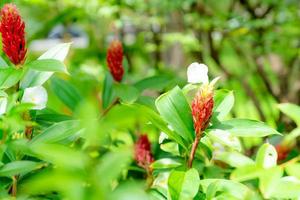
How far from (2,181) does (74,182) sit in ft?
2.01

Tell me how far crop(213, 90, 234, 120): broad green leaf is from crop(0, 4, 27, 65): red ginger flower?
44 cm

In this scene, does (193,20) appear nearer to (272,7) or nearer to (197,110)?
(272,7)

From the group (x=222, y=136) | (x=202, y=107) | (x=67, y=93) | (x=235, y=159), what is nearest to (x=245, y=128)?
(x=222, y=136)

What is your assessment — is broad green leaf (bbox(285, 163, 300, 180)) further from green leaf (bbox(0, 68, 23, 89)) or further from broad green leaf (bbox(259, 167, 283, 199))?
green leaf (bbox(0, 68, 23, 89))

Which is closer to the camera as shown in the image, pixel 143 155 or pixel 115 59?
pixel 143 155

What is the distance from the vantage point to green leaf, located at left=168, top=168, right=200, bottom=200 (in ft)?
3.11

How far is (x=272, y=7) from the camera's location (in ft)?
9.87

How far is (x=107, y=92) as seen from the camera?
5.32 feet

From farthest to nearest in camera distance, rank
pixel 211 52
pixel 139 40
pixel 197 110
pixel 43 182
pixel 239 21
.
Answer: pixel 139 40, pixel 211 52, pixel 239 21, pixel 197 110, pixel 43 182

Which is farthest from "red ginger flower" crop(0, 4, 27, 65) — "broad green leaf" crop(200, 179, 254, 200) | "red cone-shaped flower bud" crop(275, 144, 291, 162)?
"red cone-shaped flower bud" crop(275, 144, 291, 162)

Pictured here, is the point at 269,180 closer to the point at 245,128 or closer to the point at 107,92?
the point at 245,128

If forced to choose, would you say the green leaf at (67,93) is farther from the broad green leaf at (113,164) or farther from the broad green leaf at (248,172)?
the broad green leaf at (113,164)

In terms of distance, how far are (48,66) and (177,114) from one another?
0.97 feet

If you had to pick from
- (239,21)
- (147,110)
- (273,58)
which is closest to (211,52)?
(239,21)
